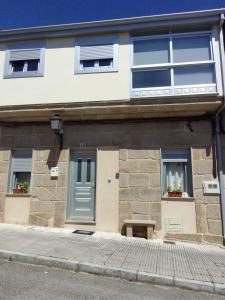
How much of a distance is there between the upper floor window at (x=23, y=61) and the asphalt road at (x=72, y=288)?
6.29 meters

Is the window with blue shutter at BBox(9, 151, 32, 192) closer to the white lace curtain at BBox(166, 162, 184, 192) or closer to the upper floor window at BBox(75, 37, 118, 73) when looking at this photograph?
the upper floor window at BBox(75, 37, 118, 73)

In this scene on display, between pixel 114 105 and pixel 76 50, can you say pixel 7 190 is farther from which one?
pixel 76 50

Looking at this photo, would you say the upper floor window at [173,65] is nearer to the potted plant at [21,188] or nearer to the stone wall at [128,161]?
the stone wall at [128,161]

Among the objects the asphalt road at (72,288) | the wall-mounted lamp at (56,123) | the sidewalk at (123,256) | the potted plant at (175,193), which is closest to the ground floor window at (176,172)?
the potted plant at (175,193)

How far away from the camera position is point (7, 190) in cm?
873

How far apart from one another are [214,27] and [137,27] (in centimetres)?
236

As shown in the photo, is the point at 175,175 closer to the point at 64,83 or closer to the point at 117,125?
the point at 117,125

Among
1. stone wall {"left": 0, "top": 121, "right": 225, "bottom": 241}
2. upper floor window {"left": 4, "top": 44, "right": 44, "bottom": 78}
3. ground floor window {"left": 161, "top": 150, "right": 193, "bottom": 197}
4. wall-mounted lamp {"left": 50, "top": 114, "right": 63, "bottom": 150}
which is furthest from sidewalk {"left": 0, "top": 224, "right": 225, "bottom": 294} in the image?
upper floor window {"left": 4, "top": 44, "right": 44, "bottom": 78}

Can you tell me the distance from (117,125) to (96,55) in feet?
7.85

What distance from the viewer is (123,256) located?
18.7 feet

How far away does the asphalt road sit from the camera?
4.00m

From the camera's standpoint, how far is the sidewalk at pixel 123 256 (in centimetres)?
473

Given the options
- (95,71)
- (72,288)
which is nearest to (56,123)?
(95,71)

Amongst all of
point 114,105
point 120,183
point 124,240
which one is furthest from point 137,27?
point 124,240
